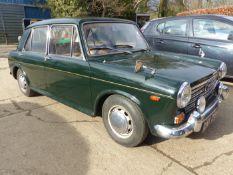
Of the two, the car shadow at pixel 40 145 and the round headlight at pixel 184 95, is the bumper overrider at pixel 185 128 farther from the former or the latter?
the car shadow at pixel 40 145

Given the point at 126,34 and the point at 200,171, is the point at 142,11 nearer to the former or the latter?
the point at 126,34

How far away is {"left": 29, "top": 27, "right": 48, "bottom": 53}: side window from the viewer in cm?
451

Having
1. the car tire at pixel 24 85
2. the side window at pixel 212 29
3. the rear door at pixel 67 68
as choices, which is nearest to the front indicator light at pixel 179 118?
the rear door at pixel 67 68

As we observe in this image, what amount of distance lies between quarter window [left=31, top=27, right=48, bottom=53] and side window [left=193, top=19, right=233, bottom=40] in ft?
11.5

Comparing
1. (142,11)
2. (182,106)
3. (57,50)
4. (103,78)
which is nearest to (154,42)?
(57,50)

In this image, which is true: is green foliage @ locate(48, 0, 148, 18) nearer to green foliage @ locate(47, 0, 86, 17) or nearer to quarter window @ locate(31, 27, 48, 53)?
green foliage @ locate(47, 0, 86, 17)

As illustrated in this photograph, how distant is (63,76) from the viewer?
13.1 feet

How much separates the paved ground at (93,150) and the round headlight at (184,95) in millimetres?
784

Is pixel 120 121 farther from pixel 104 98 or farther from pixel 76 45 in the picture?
pixel 76 45

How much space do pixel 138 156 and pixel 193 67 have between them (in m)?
1.40

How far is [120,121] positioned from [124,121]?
0.23 feet

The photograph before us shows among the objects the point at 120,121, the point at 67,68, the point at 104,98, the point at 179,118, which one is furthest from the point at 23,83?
the point at 179,118

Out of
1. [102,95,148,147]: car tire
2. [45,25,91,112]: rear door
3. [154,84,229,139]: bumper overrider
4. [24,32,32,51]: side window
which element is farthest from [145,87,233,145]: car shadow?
[24,32,32,51]: side window

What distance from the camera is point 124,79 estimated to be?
3076 mm
